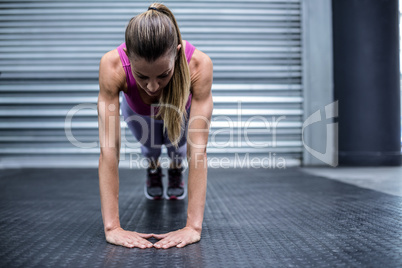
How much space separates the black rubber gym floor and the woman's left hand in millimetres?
23

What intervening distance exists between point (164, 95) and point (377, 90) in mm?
3319

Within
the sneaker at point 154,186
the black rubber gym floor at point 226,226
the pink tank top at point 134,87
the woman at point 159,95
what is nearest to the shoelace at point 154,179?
the sneaker at point 154,186

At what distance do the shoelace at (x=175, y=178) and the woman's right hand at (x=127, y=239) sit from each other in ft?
3.45

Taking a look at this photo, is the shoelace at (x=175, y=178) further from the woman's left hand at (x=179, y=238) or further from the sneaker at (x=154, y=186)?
the woman's left hand at (x=179, y=238)

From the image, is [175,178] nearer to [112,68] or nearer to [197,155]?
[197,155]

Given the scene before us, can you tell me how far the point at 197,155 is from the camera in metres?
1.49

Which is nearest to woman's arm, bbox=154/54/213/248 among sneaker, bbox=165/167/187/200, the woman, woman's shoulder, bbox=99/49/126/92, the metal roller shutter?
the woman

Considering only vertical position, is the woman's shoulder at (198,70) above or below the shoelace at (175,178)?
above

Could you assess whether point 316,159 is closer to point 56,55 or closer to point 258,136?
point 258,136

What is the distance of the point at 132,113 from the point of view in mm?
2068

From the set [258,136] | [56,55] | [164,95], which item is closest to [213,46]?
[258,136]

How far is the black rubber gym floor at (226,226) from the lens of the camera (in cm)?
122

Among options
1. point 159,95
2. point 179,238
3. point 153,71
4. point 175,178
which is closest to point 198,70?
point 159,95

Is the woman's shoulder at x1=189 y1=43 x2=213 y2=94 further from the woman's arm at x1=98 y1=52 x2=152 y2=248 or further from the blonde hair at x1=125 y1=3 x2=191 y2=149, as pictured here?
the woman's arm at x1=98 y1=52 x2=152 y2=248
